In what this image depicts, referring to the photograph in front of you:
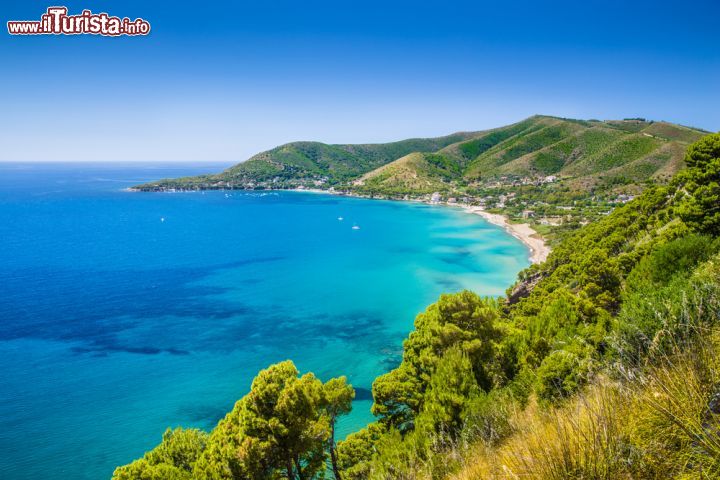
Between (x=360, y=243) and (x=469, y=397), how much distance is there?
72766 millimetres

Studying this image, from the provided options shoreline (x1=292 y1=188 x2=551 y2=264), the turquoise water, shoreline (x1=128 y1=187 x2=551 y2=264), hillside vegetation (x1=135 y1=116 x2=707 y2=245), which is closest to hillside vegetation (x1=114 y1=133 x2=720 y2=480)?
the turquoise water

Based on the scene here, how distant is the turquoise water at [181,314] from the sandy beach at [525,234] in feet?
8.86

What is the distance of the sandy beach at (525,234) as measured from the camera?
218ft

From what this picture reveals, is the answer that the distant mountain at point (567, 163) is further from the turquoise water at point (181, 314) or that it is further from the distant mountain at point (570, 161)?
the turquoise water at point (181, 314)

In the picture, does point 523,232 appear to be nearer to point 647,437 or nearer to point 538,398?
point 538,398

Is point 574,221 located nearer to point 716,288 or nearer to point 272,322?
point 272,322

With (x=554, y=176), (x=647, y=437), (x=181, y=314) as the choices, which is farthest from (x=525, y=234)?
(x=647, y=437)

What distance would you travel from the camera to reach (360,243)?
85188 millimetres

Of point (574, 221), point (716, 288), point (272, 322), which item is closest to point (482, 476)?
point (716, 288)

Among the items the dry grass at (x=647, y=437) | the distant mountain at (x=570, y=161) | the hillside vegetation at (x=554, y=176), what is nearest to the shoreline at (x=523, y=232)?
the hillside vegetation at (x=554, y=176)

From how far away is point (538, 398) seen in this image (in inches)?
390

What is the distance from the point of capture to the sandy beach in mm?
66525

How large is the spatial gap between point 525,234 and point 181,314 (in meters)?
71.7

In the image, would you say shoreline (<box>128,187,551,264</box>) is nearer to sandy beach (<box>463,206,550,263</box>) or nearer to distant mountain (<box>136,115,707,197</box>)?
sandy beach (<box>463,206,550,263</box>)
